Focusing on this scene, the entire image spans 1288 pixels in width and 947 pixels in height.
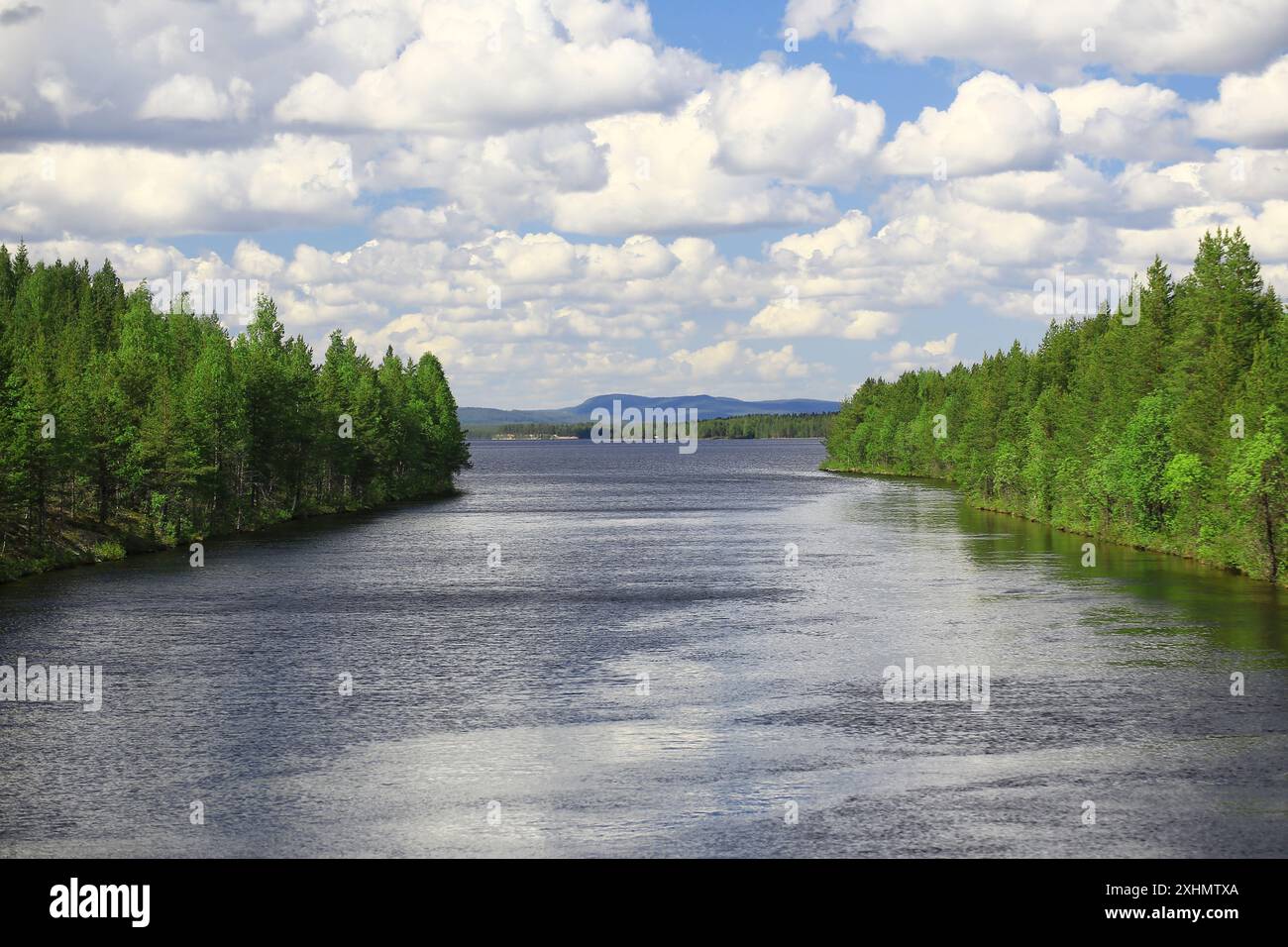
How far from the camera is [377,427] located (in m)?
146

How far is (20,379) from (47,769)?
50.5 m

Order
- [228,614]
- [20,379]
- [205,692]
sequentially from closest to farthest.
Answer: [205,692] < [228,614] < [20,379]

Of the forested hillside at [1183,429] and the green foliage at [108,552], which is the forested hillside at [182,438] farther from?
the forested hillside at [1183,429]

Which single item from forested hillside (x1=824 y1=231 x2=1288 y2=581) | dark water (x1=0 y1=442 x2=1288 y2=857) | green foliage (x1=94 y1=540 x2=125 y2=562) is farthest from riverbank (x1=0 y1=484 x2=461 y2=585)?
forested hillside (x1=824 y1=231 x2=1288 y2=581)

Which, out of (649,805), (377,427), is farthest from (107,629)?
(377,427)

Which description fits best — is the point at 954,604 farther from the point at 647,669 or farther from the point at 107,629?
the point at 107,629

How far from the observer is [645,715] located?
124ft

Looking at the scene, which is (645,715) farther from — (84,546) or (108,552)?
(84,546)

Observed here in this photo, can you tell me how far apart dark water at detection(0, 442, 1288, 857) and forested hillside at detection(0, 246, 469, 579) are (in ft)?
23.2

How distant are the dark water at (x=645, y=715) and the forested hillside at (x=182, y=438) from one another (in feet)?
23.2

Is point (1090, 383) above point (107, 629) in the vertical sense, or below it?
above

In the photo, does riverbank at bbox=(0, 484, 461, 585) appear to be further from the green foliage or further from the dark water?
the dark water

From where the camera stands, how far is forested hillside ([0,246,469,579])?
7694 cm
